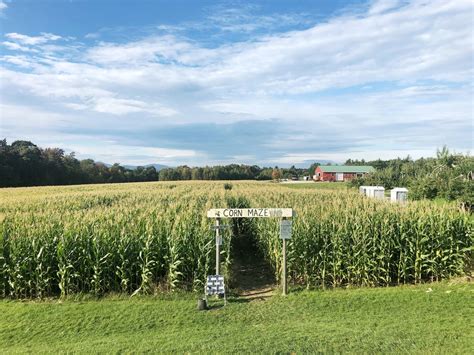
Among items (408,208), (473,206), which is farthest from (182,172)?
(408,208)

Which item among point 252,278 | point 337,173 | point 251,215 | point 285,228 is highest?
point 337,173

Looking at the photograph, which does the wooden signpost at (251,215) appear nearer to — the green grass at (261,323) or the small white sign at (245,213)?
the small white sign at (245,213)

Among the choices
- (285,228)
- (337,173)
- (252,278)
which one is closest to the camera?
(285,228)

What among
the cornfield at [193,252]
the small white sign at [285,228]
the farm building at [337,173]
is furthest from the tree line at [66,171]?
the small white sign at [285,228]

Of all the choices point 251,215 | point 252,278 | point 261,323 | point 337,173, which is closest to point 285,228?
point 251,215

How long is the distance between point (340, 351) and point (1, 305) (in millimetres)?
7316

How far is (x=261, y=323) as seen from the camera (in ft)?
22.3

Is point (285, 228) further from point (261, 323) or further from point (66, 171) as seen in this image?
point (66, 171)

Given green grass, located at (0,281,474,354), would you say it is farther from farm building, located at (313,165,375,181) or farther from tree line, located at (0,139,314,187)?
farm building, located at (313,165,375,181)

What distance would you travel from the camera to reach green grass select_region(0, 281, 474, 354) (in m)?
5.55

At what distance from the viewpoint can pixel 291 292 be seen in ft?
28.6

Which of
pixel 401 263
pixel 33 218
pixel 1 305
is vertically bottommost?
pixel 1 305

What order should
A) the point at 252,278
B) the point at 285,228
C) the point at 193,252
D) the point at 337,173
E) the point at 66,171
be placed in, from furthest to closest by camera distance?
1. the point at 337,173
2. the point at 66,171
3. the point at 252,278
4. the point at 193,252
5. the point at 285,228

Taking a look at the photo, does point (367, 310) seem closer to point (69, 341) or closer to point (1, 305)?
point (69, 341)
